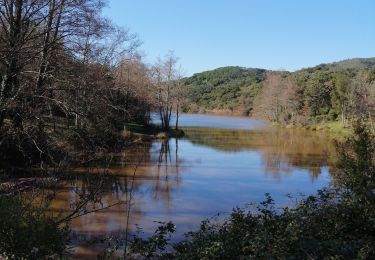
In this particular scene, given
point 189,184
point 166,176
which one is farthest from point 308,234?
point 166,176

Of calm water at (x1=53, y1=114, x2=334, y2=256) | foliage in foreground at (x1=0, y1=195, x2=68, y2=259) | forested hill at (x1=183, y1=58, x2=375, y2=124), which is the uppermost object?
forested hill at (x1=183, y1=58, x2=375, y2=124)

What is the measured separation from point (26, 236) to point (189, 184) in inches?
585

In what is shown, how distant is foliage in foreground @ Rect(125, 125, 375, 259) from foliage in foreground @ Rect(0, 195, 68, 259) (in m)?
1.69

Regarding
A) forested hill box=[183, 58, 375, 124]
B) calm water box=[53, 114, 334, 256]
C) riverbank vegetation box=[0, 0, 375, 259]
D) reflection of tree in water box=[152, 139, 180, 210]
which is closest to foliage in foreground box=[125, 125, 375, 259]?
riverbank vegetation box=[0, 0, 375, 259]

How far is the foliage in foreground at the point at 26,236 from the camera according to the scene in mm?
5354

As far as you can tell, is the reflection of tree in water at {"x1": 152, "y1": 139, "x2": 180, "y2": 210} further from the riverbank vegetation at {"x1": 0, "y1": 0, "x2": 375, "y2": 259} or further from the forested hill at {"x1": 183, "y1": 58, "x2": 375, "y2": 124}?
the forested hill at {"x1": 183, "y1": 58, "x2": 375, "y2": 124}

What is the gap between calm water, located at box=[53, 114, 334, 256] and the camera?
43.5 feet

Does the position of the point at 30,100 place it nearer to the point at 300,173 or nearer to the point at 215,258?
the point at 215,258

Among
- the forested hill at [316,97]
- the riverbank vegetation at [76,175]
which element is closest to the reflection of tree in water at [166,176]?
the riverbank vegetation at [76,175]

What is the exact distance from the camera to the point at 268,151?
35406 millimetres

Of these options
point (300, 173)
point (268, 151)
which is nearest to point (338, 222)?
point (300, 173)

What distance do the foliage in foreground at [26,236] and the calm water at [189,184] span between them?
122 cm

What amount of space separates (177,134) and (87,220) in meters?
34.9

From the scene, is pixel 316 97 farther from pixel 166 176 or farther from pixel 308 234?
pixel 308 234
